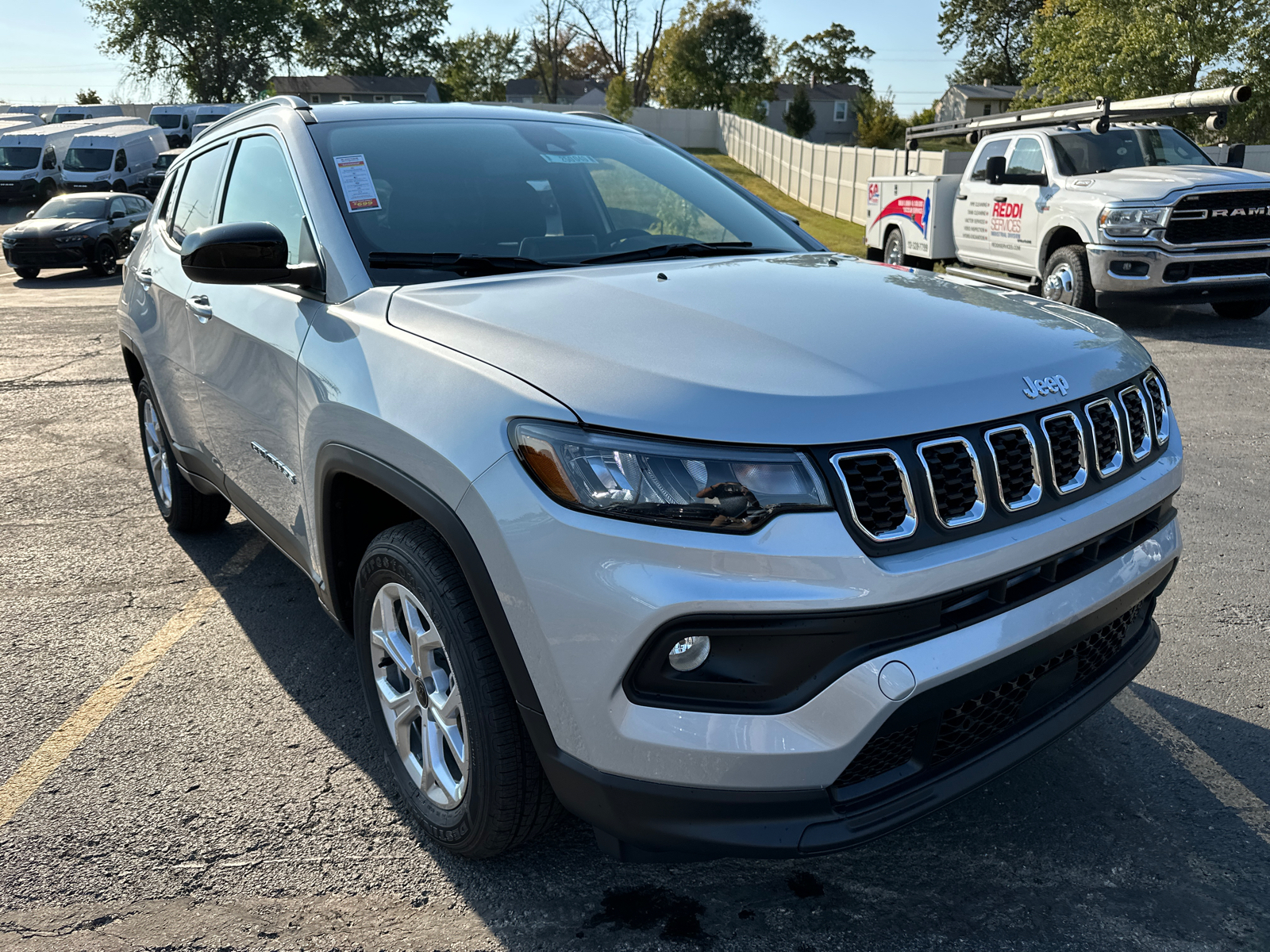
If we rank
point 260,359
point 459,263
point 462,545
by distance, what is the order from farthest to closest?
1. point 260,359
2. point 459,263
3. point 462,545

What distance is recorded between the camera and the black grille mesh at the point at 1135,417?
241cm

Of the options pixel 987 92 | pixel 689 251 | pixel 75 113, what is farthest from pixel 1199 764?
pixel 987 92

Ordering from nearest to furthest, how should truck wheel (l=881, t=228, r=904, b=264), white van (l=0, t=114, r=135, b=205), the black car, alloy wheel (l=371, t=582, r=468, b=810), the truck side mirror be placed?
1. alloy wheel (l=371, t=582, r=468, b=810)
2. the truck side mirror
3. truck wheel (l=881, t=228, r=904, b=264)
4. the black car
5. white van (l=0, t=114, r=135, b=205)

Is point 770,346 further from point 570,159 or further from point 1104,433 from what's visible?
point 570,159

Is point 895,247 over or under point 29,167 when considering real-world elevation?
under

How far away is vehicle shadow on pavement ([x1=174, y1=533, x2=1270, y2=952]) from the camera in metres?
2.24

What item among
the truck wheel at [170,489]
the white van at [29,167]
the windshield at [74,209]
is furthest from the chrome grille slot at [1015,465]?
the white van at [29,167]

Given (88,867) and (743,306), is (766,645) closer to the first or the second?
(743,306)

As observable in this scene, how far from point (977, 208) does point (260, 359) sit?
10660mm

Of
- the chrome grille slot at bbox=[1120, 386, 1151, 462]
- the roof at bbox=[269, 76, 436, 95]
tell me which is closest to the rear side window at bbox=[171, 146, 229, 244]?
the chrome grille slot at bbox=[1120, 386, 1151, 462]

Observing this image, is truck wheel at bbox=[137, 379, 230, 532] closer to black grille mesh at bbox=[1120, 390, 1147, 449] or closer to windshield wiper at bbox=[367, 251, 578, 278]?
windshield wiper at bbox=[367, 251, 578, 278]

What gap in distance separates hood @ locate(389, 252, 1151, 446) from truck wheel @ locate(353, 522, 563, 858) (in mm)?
518

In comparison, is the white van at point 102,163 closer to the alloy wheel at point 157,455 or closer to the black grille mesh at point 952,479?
the alloy wheel at point 157,455

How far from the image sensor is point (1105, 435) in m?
2.30
